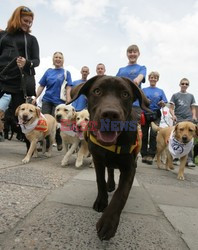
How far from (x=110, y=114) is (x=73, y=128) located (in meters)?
3.32

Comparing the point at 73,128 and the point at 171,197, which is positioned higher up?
the point at 73,128

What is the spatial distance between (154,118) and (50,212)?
17.5 feet

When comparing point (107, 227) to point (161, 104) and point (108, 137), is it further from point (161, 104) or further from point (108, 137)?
point (161, 104)

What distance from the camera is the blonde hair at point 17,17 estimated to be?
4.80 m

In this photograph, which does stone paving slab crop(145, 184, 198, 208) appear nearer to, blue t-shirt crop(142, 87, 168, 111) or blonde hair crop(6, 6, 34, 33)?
blue t-shirt crop(142, 87, 168, 111)

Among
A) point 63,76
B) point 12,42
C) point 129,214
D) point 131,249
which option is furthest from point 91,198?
point 63,76

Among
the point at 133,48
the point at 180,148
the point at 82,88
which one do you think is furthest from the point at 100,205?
the point at 133,48

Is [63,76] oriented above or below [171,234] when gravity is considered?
above

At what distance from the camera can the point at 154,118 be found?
6961mm

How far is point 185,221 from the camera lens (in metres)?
2.25

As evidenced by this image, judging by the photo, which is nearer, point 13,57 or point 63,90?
point 13,57

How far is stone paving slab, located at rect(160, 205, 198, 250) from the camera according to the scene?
73.6 inches

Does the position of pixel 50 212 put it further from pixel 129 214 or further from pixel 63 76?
pixel 63 76

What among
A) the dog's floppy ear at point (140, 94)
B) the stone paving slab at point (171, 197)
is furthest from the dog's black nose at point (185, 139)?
the dog's floppy ear at point (140, 94)
